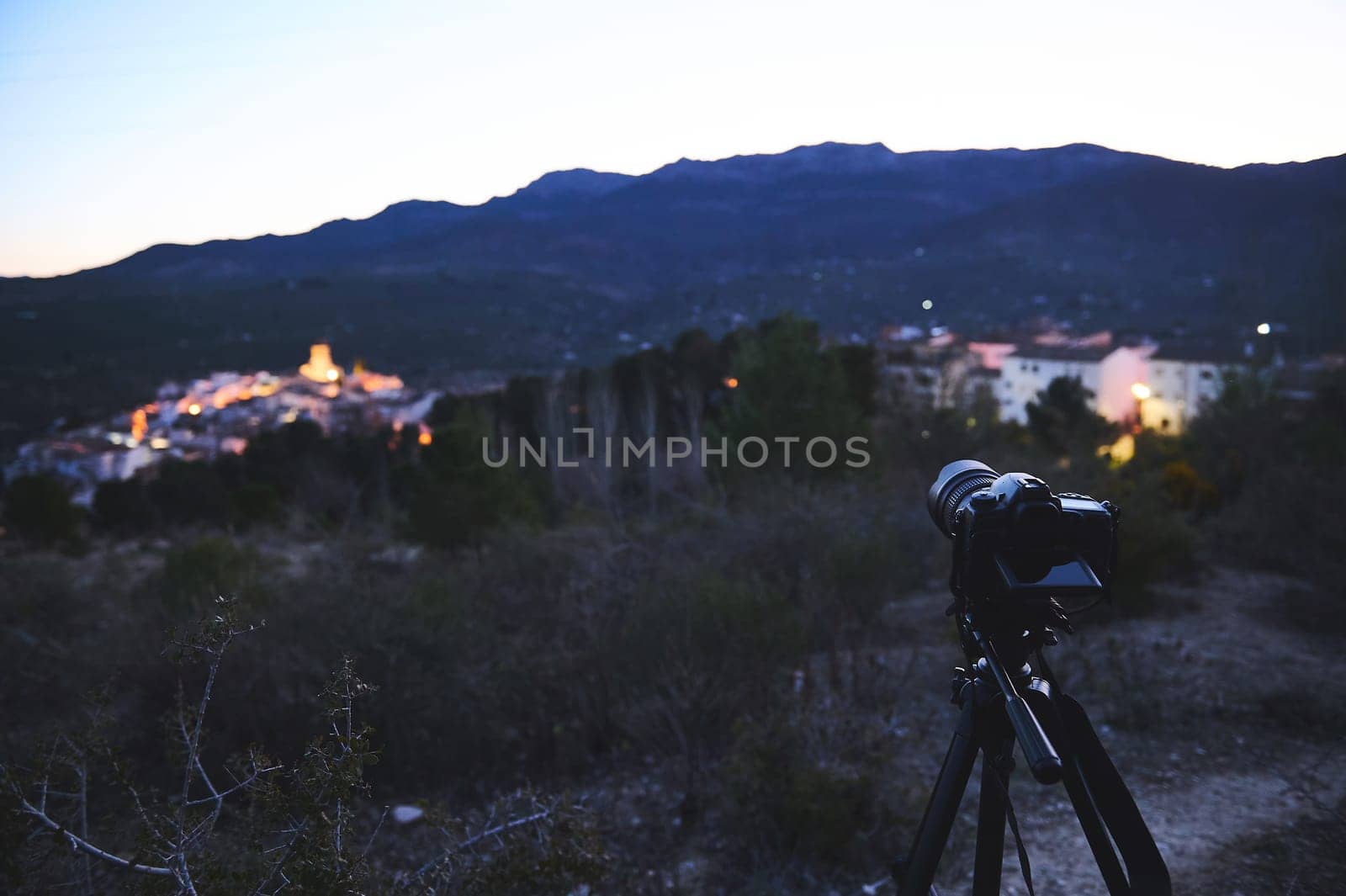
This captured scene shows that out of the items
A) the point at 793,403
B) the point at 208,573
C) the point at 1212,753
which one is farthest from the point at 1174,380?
the point at 208,573

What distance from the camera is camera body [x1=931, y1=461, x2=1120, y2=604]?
1.35m

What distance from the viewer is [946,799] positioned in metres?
1.49

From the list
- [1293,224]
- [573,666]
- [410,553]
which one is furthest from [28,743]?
[1293,224]

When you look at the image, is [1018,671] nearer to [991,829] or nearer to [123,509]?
[991,829]

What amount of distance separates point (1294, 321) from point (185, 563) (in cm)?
3434

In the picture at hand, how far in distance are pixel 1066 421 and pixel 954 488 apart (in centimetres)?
1563

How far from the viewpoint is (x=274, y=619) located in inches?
192

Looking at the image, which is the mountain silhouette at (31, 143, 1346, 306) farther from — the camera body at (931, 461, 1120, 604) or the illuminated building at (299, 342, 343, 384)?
the camera body at (931, 461, 1120, 604)

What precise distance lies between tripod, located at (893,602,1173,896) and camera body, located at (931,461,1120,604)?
0.08 metres

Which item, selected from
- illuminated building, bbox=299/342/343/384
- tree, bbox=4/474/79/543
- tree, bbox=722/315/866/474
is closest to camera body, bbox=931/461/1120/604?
tree, bbox=722/315/866/474

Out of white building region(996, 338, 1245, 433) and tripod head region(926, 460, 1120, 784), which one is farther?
white building region(996, 338, 1245, 433)

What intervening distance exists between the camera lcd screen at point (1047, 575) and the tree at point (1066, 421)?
25.2ft

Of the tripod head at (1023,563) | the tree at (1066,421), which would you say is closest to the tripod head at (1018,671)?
the tripod head at (1023,563)

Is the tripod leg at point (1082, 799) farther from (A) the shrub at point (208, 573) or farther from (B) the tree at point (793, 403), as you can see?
(B) the tree at point (793, 403)
